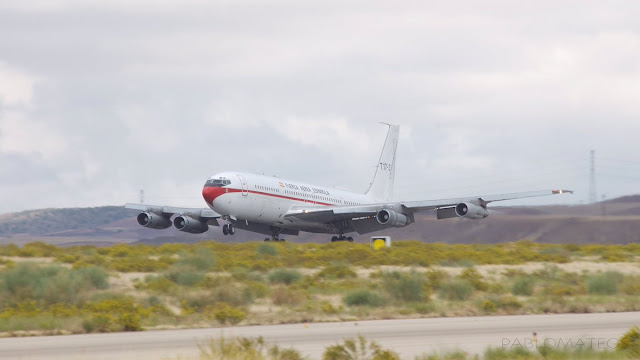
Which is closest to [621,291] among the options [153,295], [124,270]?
[153,295]

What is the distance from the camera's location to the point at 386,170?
84.3 m

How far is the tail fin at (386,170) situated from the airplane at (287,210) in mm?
10015

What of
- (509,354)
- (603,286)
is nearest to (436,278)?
(603,286)

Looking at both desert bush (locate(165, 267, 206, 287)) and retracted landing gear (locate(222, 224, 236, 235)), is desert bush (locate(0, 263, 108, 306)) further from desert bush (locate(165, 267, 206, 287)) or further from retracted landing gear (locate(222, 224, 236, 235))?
retracted landing gear (locate(222, 224, 236, 235))

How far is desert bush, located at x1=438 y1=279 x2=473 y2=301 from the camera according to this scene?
33.2 m

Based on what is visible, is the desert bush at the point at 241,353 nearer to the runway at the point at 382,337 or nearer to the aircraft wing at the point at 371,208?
the runway at the point at 382,337

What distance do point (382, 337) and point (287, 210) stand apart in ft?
129

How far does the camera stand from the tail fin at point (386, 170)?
3238 inches

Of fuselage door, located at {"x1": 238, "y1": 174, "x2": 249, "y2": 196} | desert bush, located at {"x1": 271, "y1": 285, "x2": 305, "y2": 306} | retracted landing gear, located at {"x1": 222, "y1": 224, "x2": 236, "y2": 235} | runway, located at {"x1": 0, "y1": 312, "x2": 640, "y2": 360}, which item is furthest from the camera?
retracted landing gear, located at {"x1": 222, "y1": 224, "x2": 236, "y2": 235}

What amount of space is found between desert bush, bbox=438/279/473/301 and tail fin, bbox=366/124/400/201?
46640 mm

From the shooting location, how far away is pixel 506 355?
17688mm

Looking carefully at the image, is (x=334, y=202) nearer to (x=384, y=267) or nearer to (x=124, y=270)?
(x=384, y=267)

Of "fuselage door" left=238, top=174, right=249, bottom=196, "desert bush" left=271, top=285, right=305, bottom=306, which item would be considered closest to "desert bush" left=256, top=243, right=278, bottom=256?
"fuselage door" left=238, top=174, right=249, bottom=196

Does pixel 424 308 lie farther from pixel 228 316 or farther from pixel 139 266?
pixel 139 266
